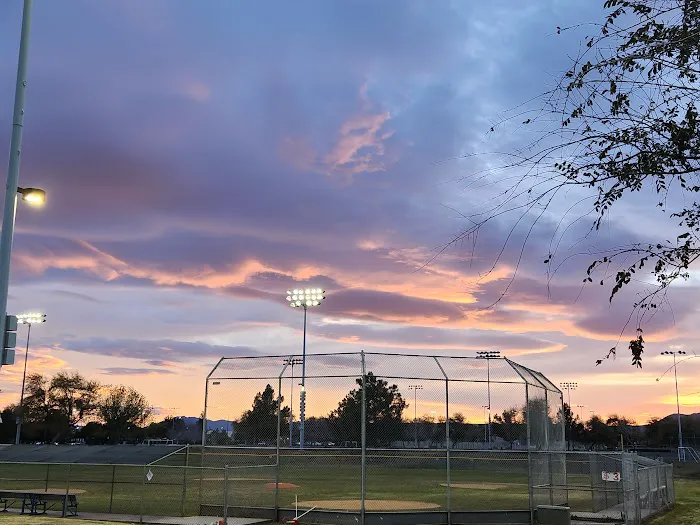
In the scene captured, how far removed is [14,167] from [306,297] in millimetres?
32829

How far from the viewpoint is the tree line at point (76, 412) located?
108688 mm

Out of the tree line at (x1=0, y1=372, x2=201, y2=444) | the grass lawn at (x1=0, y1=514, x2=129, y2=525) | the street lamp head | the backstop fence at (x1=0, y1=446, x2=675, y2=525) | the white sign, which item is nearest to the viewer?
the street lamp head

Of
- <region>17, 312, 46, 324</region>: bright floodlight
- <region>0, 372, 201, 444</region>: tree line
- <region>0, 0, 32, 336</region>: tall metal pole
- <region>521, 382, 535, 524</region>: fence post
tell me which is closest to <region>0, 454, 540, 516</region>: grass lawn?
<region>521, 382, 535, 524</region>: fence post

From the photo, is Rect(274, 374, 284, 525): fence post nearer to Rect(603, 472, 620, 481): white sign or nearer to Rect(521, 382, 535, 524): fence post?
Rect(521, 382, 535, 524): fence post

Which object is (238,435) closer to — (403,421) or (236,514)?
(236,514)

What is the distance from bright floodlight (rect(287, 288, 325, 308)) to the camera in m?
43.3

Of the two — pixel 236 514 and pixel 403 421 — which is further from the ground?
pixel 403 421

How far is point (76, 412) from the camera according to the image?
11375 cm

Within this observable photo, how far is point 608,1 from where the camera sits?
602 cm

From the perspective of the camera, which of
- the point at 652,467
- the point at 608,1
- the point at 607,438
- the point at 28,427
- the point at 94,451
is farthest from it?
the point at 607,438

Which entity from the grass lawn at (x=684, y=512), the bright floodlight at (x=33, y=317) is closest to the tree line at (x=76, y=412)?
the bright floodlight at (x=33, y=317)

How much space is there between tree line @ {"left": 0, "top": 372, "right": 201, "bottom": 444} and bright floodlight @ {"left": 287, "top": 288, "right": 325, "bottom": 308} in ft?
225

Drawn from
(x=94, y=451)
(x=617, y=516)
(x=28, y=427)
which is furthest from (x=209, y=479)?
(x=28, y=427)

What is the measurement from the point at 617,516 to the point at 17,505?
18.7 m
